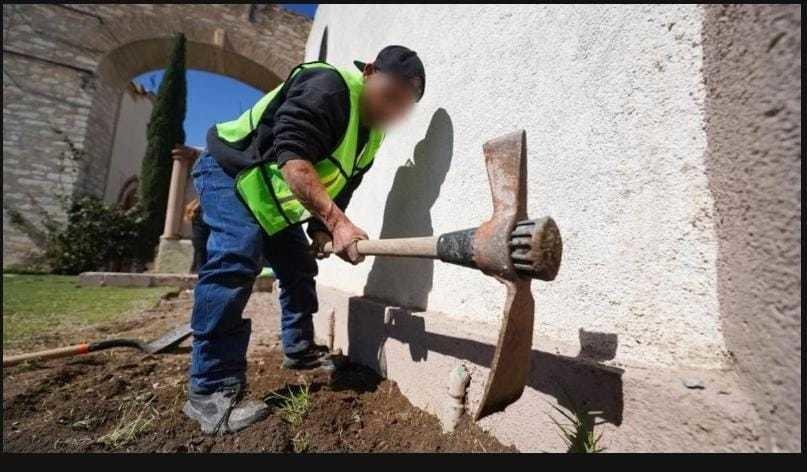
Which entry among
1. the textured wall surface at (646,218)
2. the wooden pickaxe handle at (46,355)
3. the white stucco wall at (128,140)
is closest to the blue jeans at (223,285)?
the textured wall surface at (646,218)

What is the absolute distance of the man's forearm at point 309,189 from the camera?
1.58 m

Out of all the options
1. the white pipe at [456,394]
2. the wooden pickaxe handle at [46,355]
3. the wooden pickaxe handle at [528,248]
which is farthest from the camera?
the wooden pickaxe handle at [46,355]

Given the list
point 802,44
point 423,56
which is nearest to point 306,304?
point 423,56

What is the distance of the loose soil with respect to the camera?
1.40m

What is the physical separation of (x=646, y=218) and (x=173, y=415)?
1.84 m

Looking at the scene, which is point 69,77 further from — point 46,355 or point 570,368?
point 570,368

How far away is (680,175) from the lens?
909mm

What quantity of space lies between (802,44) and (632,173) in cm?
38

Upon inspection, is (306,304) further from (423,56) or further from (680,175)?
(680,175)

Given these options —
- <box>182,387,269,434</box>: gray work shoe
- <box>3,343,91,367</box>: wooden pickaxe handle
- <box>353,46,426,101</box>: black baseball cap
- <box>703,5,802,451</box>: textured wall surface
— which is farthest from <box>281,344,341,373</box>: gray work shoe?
<box>703,5,802,451</box>: textured wall surface

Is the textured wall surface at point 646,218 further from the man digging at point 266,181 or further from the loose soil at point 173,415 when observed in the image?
the man digging at point 266,181

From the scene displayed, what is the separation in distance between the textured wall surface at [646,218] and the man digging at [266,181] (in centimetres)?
45

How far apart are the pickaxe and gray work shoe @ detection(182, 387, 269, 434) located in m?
1.01

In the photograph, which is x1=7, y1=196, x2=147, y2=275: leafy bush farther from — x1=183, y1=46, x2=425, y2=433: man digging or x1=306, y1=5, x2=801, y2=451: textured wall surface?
x1=306, y1=5, x2=801, y2=451: textured wall surface
